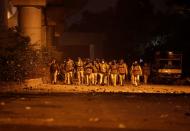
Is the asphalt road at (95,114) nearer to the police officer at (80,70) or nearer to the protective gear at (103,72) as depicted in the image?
the protective gear at (103,72)

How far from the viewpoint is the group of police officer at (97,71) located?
42.1m

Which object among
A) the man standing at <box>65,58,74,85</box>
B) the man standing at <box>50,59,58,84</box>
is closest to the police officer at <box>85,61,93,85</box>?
the man standing at <box>65,58,74,85</box>

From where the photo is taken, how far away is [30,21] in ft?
152

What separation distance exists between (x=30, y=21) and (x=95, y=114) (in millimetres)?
29410

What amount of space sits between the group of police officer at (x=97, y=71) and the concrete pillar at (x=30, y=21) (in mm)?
3046

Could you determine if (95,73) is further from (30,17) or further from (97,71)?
(30,17)

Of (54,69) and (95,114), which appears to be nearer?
(95,114)

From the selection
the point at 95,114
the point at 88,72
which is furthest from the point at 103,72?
the point at 95,114

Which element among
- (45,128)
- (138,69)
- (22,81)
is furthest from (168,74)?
(45,128)

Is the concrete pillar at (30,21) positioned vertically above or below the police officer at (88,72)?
above

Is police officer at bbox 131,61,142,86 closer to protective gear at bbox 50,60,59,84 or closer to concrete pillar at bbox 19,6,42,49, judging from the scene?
protective gear at bbox 50,60,59,84

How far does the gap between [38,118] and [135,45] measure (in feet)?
236

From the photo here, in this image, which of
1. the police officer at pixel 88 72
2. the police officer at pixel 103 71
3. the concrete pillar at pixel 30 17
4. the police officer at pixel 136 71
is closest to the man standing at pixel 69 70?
the police officer at pixel 88 72

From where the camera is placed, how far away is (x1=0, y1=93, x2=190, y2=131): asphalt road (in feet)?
48.7
